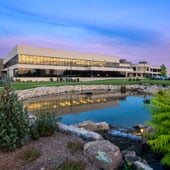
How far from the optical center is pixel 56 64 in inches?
3182

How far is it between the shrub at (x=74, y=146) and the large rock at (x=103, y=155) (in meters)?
0.26

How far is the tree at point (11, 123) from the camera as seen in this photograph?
6836 millimetres

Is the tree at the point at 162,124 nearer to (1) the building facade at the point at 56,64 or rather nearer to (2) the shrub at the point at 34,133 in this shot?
(2) the shrub at the point at 34,133

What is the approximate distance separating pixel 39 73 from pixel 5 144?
227 feet

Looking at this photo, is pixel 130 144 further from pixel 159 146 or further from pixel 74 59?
pixel 74 59

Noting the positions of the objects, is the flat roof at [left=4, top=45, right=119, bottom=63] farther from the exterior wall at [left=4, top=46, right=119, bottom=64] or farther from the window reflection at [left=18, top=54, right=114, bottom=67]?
the window reflection at [left=18, top=54, right=114, bottom=67]

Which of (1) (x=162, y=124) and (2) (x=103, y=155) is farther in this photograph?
(1) (x=162, y=124)

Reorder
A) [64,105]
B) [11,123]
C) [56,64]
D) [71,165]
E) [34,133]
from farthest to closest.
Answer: [56,64], [64,105], [34,133], [11,123], [71,165]

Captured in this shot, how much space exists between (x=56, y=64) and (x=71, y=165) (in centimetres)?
7541

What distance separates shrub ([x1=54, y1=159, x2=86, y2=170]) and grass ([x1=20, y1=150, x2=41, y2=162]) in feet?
2.43

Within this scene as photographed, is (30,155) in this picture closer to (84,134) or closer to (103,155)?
(103,155)

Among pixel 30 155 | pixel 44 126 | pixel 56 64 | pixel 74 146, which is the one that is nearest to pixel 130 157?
pixel 74 146

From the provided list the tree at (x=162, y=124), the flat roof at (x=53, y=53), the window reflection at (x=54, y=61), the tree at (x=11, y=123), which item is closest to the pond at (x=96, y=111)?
the tree at (x=162, y=124)

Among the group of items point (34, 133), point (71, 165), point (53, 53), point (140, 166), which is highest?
point (53, 53)
